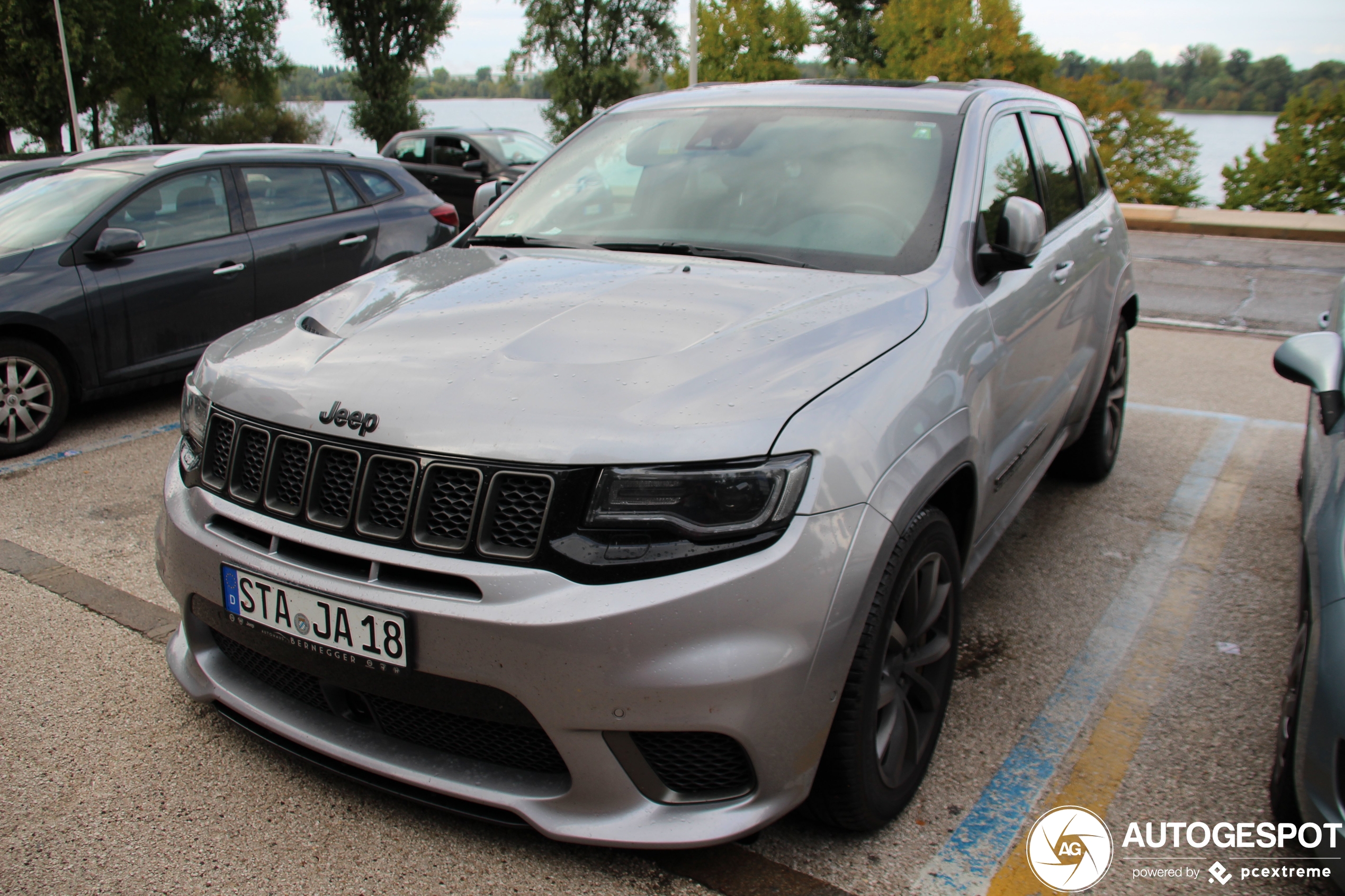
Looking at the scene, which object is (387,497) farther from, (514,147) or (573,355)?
(514,147)

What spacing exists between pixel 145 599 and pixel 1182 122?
2329 centimetres

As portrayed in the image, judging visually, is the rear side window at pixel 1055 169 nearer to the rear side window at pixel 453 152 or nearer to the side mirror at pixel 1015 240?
the side mirror at pixel 1015 240

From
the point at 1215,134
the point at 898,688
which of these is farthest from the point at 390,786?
the point at 1215,134

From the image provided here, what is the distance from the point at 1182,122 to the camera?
21.5 metres

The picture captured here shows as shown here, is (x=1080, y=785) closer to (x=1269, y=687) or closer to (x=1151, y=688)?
(x=1151, y=688)

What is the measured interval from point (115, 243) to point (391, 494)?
4.26 m

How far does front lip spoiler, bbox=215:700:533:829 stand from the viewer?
2.06 metres

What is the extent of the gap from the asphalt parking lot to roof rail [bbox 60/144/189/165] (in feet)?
8.37

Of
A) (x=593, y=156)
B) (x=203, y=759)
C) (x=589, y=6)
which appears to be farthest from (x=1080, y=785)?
(x=589, y=6)

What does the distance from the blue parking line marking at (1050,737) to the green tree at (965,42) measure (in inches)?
1196

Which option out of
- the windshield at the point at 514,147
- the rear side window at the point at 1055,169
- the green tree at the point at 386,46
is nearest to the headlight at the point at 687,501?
the rear side window at the point at 1055,169

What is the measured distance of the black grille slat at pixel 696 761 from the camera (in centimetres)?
195

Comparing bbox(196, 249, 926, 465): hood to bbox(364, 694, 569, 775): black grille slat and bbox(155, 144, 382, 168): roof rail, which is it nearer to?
bbox(364, 694, 569, 775): black grille slat

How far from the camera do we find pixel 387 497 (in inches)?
79.5
